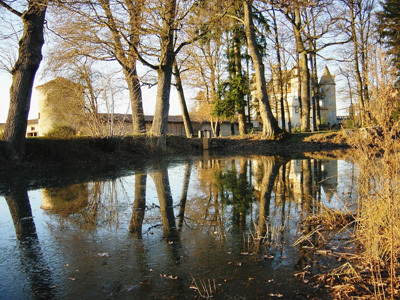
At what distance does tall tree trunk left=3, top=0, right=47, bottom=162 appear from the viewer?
10352 millimetres

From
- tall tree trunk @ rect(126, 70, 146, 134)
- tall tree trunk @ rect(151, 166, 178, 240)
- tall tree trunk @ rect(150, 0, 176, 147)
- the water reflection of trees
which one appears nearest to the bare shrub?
tall tree trunk @ rect(151, 166, 178, 240)

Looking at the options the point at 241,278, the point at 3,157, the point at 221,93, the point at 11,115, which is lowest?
the point at 241,278

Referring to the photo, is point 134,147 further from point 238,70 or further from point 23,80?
point 238,70

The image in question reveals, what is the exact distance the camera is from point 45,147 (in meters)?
11.6

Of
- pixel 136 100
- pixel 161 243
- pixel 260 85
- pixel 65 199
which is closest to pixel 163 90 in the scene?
pixel 136 100

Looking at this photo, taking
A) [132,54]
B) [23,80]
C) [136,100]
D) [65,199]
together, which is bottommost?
[65,199]

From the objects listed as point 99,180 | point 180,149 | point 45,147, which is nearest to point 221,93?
point 180,149

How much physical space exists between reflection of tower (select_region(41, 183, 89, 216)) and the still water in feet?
0.06

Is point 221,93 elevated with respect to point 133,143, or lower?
elevated

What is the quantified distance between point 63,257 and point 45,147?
920 cm

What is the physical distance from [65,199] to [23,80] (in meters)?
5.82

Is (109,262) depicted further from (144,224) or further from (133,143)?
(133,143)

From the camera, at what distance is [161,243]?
3.68 m

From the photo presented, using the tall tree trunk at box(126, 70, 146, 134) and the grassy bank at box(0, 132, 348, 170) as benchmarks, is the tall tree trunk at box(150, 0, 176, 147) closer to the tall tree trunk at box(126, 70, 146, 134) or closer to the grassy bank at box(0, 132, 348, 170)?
the grassy bank at box(0, 132, 348, 170)
